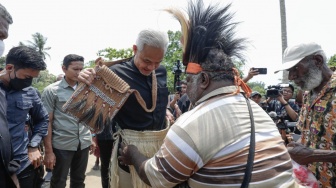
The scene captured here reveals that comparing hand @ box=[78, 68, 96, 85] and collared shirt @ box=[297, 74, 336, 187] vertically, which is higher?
hand @ box=[78, 68, 96, 85]

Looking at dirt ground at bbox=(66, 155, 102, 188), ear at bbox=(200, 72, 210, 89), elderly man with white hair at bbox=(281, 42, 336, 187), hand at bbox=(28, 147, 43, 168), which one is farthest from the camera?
dirt ground at bbox=(66, 155, 102, 188)

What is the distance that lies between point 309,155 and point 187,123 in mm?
1311

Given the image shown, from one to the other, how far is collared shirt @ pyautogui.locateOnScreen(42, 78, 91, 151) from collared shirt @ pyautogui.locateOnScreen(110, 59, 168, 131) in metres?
1.81

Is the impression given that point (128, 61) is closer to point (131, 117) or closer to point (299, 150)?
point (131, 117)

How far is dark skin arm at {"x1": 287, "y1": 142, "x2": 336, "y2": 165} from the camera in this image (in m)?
2.11

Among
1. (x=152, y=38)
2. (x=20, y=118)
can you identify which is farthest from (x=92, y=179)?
(x=152, y=38)

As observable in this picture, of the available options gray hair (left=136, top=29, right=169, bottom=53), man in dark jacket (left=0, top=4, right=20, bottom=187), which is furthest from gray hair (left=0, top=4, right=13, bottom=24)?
gray hair (left=136, top=29, right=169, bottom=53)

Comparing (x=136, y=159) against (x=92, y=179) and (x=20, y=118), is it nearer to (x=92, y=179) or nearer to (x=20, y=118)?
(x=20, y=118)

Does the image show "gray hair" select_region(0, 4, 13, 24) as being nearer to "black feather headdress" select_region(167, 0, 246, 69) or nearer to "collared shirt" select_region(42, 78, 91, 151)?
"black feather headdress" select_region(167, 0, 246, 69)

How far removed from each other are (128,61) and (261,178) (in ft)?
5.00

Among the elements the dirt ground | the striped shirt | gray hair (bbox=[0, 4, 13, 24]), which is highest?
gray hair (bbox=[0, 4, 13, 24])

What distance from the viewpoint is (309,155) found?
2.17 metres

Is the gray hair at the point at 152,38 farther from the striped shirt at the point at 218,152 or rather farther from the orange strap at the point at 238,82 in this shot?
the striped shirt at the point at 218,152

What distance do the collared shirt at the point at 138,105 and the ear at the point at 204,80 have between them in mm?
887
